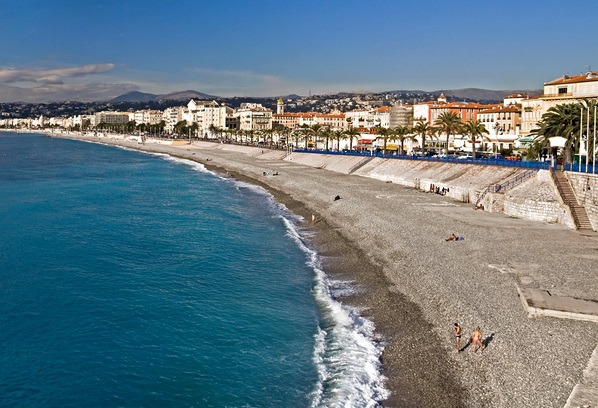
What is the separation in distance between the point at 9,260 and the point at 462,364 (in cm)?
2494

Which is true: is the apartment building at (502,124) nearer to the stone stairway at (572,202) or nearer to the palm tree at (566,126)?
the palm tree at (566,126)

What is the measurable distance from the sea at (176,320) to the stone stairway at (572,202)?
50.7 feet

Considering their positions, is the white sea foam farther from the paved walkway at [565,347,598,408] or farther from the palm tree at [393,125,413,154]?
the palm tree at [393,125,413,154]

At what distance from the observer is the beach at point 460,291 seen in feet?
49.7

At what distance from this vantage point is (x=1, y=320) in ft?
70.5

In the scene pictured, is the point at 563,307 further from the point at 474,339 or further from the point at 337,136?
the point at 337,136

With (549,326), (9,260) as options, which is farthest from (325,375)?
(9,260)

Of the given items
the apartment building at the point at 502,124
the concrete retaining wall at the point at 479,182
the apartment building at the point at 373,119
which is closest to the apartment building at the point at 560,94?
the apartment building at the point at 502,124

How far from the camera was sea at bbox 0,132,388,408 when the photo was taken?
16.3 meters

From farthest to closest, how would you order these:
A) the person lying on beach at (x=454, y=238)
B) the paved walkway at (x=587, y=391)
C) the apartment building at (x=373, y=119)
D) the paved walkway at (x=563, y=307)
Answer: the apartment building at (x=373, y=119) < the person lying on beach at (x=454, y=238) < the paved walkway at (x=563, y=307) < the paved walkway at (x=587, y=391)

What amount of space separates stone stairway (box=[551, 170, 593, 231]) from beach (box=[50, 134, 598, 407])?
1.14 metres

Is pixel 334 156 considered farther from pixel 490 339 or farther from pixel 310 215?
pixel 490 339

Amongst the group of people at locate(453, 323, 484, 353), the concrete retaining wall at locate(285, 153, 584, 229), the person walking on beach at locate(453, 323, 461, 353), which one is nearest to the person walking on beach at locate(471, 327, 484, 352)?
the group of people at locate(453, 323, 484, 353)

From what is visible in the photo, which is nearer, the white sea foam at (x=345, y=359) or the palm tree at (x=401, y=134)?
the white sea foam at (x=345, y=359)
